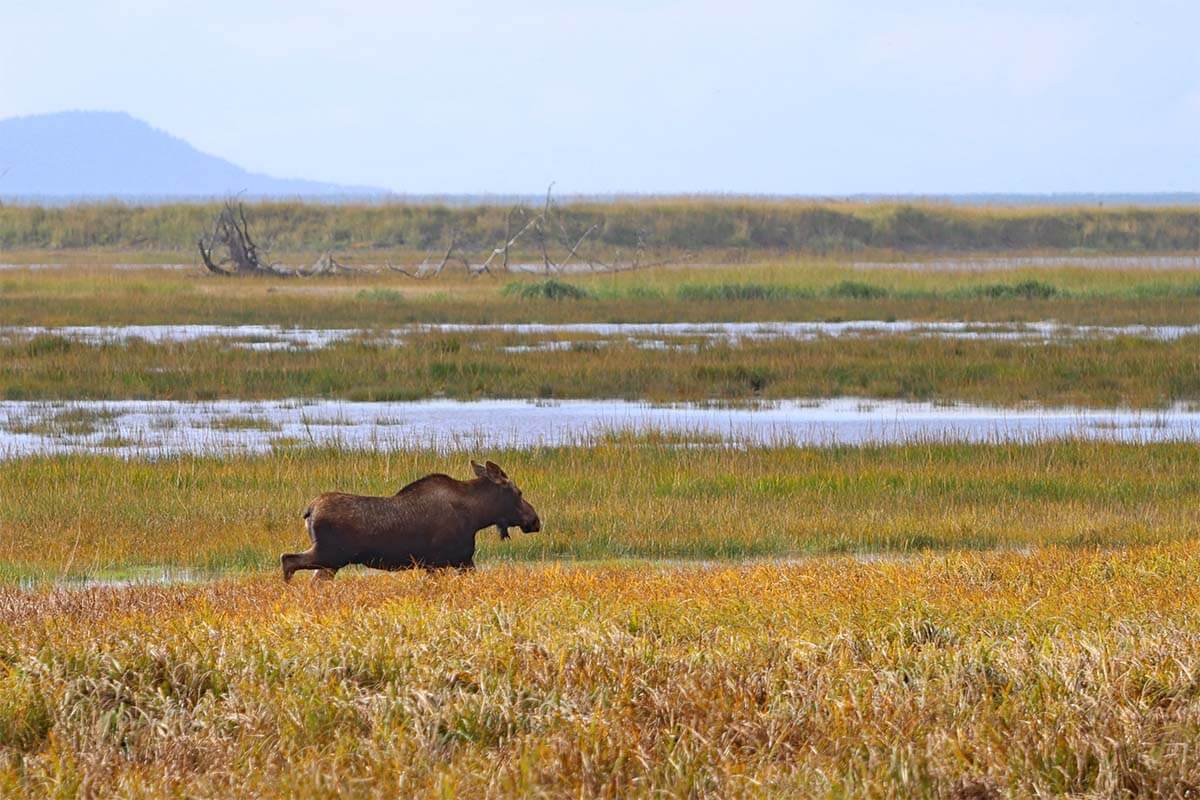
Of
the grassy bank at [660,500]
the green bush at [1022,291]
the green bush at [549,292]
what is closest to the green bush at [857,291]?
the green bush at [1022,291]

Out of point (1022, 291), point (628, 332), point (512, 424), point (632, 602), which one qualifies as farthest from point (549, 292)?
point (632, 602)

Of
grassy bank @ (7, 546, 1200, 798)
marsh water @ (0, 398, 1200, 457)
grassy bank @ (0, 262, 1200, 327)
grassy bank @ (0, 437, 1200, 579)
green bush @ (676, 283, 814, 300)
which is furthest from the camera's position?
green bush @ (676, 283, 814, 300)

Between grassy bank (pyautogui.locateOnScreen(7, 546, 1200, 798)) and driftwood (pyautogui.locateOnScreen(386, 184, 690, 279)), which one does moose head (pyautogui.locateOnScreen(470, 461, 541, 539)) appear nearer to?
grassy bank (pyautogui.locateOnScreen(7, 546, 1200, 798))

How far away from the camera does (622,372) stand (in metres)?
27.4

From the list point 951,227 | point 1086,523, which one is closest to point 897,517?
point 1086,523

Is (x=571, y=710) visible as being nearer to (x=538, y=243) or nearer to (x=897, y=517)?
(x=897, y=517)

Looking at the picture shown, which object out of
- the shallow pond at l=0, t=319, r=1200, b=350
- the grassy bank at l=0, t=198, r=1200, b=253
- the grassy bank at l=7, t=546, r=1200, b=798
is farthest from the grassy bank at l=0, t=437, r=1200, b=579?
the grassy bank at l=0, t=198, r=1200, b=253

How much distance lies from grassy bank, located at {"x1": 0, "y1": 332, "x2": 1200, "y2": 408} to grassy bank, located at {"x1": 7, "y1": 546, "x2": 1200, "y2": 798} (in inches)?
698

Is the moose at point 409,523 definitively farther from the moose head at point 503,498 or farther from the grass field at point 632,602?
the grass field at point 632,602

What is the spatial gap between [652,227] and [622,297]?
30.7 meters

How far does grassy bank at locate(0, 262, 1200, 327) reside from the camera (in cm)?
3834

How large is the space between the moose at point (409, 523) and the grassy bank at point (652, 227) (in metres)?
61.8

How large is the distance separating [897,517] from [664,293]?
105 feet

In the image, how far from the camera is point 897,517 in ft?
48.9
